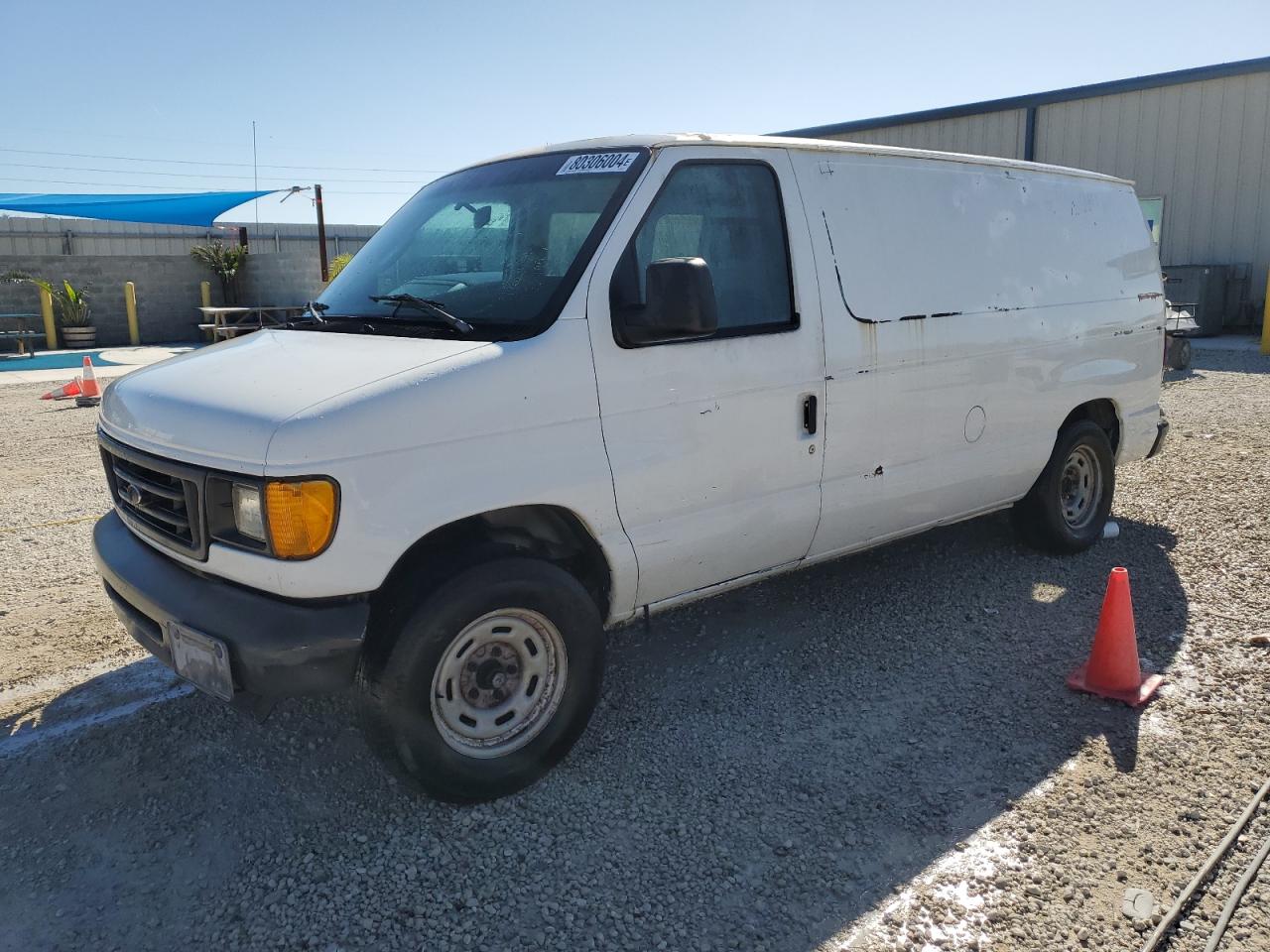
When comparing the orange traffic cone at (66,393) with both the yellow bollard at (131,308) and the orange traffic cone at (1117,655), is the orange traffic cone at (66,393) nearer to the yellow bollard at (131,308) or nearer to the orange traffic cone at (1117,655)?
the yellow bollard at (131,308)

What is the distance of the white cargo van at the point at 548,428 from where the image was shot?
9.94 ft

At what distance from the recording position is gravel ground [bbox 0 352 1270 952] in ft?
9.42

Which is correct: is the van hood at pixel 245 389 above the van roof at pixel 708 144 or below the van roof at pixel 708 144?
below

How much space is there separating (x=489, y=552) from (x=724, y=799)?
1.20 m

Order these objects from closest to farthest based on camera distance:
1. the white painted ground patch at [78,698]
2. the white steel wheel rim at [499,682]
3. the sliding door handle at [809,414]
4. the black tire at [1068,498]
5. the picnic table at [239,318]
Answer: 1. the white steel wheel rim at [499,682]
2. the white painted ground patch at [78,698]
3. the sliding door handle at [809,414]
4. the black tire at [1068,498]
5. the picnic table at [239,318]

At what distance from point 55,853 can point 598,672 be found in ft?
6.11

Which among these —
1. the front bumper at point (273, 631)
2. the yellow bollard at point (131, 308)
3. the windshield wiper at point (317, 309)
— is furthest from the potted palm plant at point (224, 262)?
the front bumper at point (273, 631)

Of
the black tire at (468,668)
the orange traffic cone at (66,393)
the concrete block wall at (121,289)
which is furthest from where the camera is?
the concrete block wall at (121,289)

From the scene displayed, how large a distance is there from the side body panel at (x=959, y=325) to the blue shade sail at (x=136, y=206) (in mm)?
20299

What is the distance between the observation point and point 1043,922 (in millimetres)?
2840

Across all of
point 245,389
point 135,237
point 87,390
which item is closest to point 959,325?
point 245,389

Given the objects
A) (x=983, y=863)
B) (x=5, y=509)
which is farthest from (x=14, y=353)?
(x=983, y=863)

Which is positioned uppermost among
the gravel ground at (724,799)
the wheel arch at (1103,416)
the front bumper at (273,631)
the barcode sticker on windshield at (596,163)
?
the barcode sticker on windshield at (596,163)

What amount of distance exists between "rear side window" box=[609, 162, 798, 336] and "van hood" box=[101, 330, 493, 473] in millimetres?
835
